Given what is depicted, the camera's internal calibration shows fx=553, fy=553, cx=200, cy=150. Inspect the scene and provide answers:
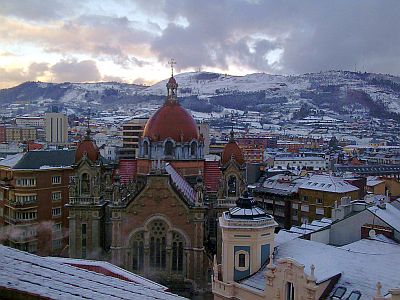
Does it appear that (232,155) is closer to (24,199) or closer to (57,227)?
(24,199)

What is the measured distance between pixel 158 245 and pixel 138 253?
1.87m

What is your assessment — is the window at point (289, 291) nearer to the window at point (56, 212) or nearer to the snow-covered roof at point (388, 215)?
the snow-covered roof at point (388, 215)

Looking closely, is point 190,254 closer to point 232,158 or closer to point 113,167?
point 232,158

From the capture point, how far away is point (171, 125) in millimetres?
54781

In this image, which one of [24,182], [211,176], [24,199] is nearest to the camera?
[211,176]

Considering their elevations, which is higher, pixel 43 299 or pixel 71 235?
pixel 43 299

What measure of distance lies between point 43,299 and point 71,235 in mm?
44135

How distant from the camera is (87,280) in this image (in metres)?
10.4

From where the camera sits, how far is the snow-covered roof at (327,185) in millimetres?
74681

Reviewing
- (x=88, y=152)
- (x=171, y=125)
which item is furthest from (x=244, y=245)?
(x=171, y=125)

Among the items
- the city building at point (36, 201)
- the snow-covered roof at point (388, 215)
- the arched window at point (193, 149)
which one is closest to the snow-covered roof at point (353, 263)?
the snow-covered roof at point (388, 215)

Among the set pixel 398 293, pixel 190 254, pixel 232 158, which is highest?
pixel 232 158

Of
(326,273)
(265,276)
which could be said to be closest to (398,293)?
(326,273)

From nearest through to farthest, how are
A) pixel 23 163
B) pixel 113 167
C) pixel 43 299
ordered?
pixel 43 299 → pixel 113 167 → pixel 23 163
